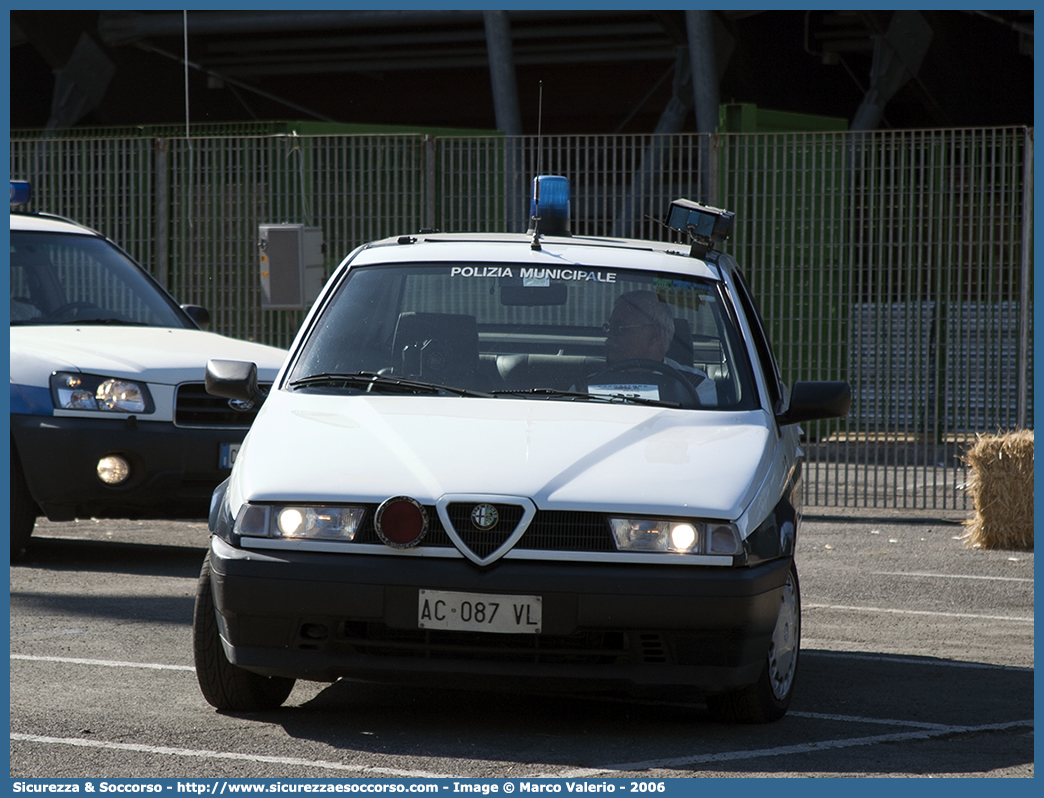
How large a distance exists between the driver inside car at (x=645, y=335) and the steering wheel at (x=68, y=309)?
4.53 meters

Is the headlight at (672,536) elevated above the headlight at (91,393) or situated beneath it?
situated beneath

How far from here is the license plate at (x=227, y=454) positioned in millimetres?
8422

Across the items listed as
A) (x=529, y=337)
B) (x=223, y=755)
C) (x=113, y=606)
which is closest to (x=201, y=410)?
(x=113, y=606)

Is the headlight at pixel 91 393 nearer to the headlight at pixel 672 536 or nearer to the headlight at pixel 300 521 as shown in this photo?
the headlight at pixel 300 521

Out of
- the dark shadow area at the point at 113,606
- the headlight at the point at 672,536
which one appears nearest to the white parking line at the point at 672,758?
the headlight at the point at 672,536

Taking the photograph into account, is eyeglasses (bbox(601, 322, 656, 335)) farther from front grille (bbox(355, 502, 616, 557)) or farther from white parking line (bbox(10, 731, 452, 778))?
white parking line (bbox(10, 731, 452, 778))

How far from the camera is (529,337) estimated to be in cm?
581

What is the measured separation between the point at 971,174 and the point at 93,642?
25.9ft

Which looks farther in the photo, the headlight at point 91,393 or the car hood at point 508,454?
the headlight at point 91,393

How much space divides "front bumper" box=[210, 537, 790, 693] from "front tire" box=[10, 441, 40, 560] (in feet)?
13.3

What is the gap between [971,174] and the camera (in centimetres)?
1182

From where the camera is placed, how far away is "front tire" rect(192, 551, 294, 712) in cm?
507

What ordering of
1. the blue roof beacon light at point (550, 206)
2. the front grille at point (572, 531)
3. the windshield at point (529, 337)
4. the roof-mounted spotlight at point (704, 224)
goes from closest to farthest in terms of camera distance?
1. the front grille at point (572, 531)
2. the windshield at point (529, 337)
3. the roof-mounted spotlight at point (704, 224)
4. the blue roof beacon light at point (550, 206)

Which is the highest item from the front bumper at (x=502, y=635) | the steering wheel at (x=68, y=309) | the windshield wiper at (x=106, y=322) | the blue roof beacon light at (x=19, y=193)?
the blue roof beacon light at (x=19, y=193)
